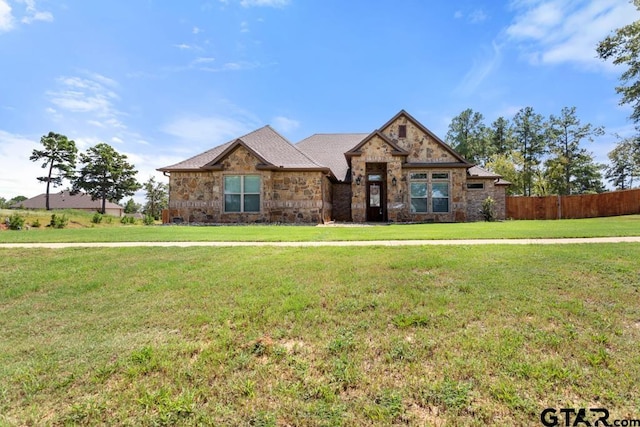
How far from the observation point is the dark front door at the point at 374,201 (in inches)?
750

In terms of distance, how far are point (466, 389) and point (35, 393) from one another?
13.0ft

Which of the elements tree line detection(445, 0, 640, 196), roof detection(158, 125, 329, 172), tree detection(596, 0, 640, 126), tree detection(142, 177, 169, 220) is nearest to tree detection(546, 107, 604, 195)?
tree line detection(445, 0, 640, 196)

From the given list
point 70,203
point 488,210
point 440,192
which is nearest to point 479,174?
point 488,210

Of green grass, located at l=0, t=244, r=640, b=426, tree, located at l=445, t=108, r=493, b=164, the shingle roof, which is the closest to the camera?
green grass, located at l=0, t=244, r=640, b=426

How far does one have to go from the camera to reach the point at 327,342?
3.47m

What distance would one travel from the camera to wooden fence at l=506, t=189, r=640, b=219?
64.6 ft

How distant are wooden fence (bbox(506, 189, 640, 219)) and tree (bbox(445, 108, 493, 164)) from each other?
56.8ft

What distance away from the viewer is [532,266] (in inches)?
211

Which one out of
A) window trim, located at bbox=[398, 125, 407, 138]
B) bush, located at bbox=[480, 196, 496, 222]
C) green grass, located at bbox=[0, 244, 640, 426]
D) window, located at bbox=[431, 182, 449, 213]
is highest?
window trim, located at bbox=[398, 125, 407, 138]

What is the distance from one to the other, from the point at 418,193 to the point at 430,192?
2.20ft

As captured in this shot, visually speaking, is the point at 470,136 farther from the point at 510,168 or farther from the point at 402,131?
the point at 402,131

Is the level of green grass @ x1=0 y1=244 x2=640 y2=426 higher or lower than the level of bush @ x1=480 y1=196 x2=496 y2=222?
lower

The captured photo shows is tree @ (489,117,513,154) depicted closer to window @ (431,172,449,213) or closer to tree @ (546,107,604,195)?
tree @ (546,107,604,195)

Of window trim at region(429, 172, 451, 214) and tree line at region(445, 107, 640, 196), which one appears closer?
window trim at region(429, 172, 451, 214)
